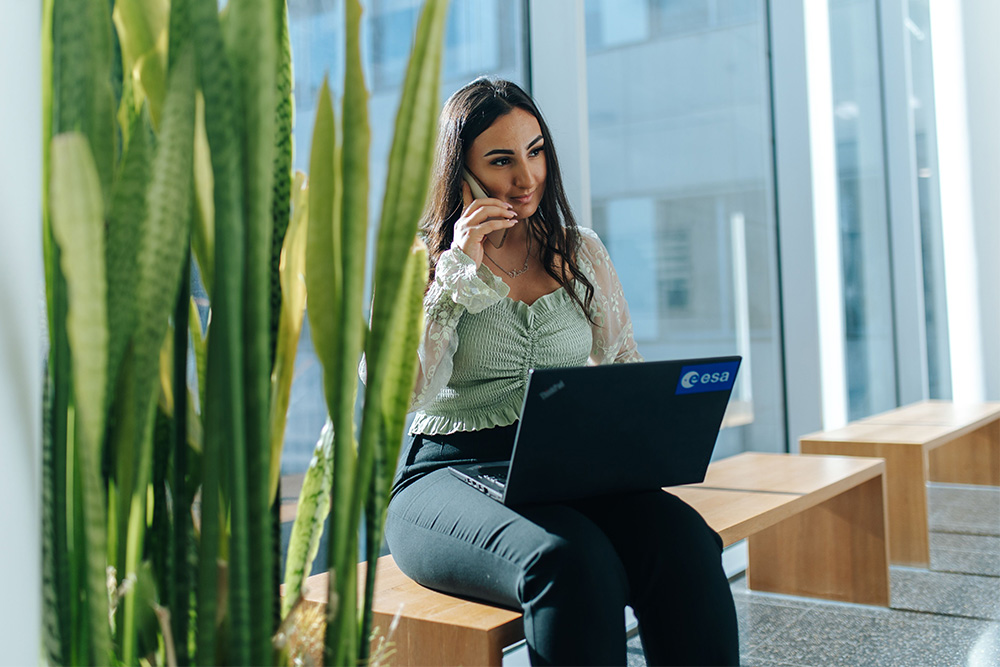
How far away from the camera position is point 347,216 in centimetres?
72

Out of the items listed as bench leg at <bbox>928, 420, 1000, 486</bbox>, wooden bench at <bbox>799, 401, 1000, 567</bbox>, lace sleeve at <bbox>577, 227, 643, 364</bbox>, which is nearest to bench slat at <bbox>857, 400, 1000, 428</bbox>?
wooden bench at <bbox>799, 401, 1000, 567</bbox>

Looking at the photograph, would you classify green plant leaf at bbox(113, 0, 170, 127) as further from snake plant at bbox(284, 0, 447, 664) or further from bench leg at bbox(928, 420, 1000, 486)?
bench leg at bbox(928, 420, 1000, 486)

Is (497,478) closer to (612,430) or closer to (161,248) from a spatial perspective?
(612,430)

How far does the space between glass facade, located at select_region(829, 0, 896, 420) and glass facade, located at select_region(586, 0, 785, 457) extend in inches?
43.2

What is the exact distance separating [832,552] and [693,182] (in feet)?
4.68

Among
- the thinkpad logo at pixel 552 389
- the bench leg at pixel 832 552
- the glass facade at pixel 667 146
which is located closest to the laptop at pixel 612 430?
the thinkpad logo at pixel 552 389

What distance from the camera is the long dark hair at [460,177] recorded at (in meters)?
1.67

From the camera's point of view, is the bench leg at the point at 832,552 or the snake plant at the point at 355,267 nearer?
the snake plant at the point at 355,267

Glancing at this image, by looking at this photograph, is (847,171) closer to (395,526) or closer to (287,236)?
(395,526)

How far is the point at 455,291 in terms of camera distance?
1.51m

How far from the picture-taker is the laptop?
112 cm

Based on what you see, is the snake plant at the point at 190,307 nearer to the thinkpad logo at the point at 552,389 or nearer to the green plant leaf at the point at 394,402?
the green plant leaf at the point at 394,402

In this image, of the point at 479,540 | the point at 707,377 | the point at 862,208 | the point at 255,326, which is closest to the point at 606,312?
the point at 707,377

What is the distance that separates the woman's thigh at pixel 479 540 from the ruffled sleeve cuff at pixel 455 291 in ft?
0.93
